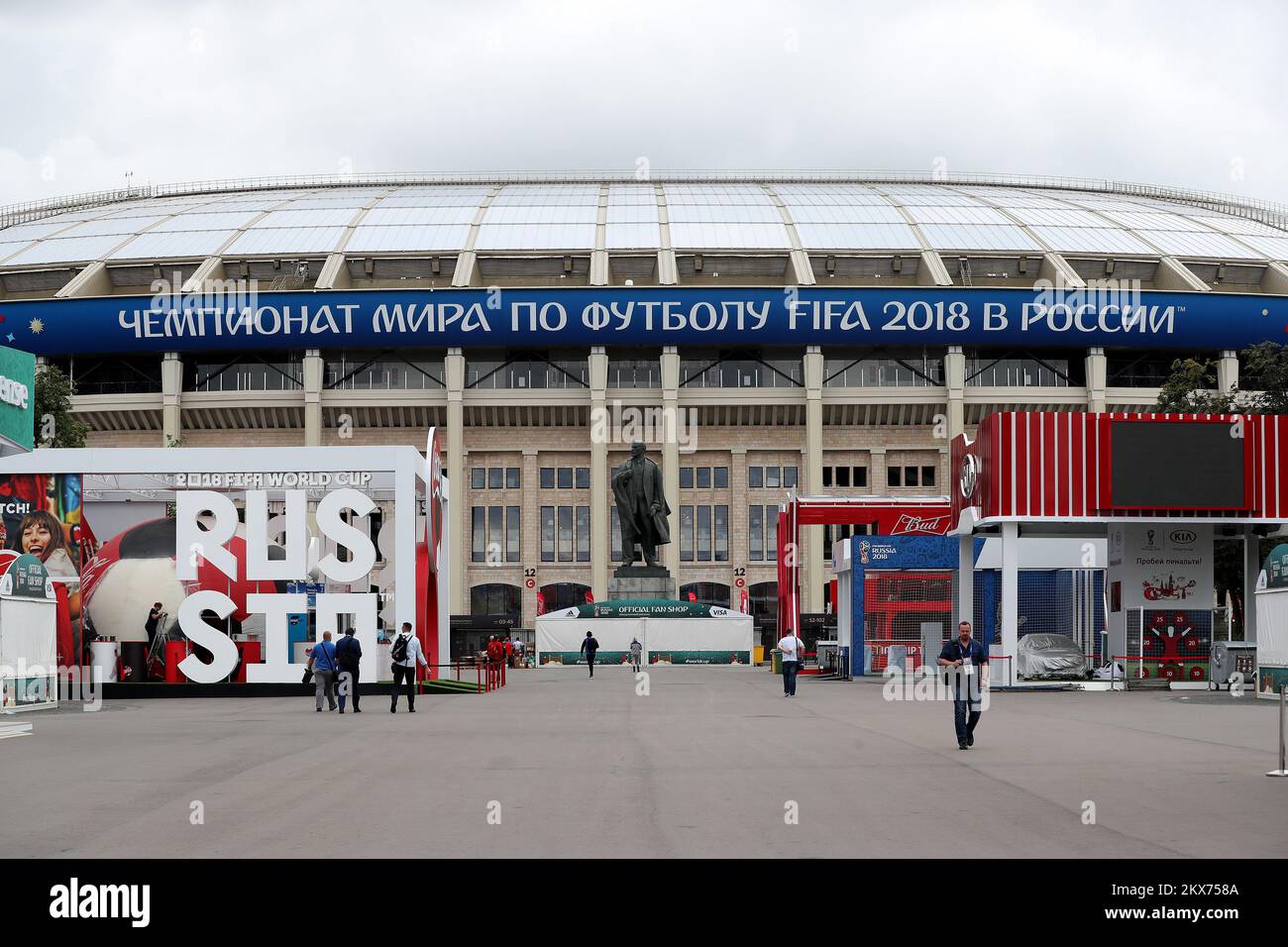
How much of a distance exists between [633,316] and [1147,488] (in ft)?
131

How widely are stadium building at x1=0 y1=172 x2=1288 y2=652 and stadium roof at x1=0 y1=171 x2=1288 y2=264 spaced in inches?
15.0

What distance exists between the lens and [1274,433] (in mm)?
33719

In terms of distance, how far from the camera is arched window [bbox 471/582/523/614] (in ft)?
245

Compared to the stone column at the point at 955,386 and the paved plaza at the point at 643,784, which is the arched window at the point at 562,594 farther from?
the paved plaza at the point at 643,784

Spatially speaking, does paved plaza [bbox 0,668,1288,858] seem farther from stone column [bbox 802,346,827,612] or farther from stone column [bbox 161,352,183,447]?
stone column [bbox 161,352,183,447]

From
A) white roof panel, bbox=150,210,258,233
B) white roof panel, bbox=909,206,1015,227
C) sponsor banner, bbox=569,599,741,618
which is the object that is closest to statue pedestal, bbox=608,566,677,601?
sponsor banner, bbox=569,599,741,618

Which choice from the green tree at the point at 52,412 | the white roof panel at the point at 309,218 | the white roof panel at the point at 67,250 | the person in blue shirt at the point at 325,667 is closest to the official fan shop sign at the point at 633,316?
the white roof panel at the point at 67,250

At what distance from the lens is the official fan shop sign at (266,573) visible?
3125cm

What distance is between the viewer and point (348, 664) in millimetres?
26469

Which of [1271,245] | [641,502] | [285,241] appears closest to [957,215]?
[1271,245]

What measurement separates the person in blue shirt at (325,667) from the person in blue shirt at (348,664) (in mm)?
121

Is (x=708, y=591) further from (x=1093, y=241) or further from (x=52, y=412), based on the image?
(x=52, y=412)
